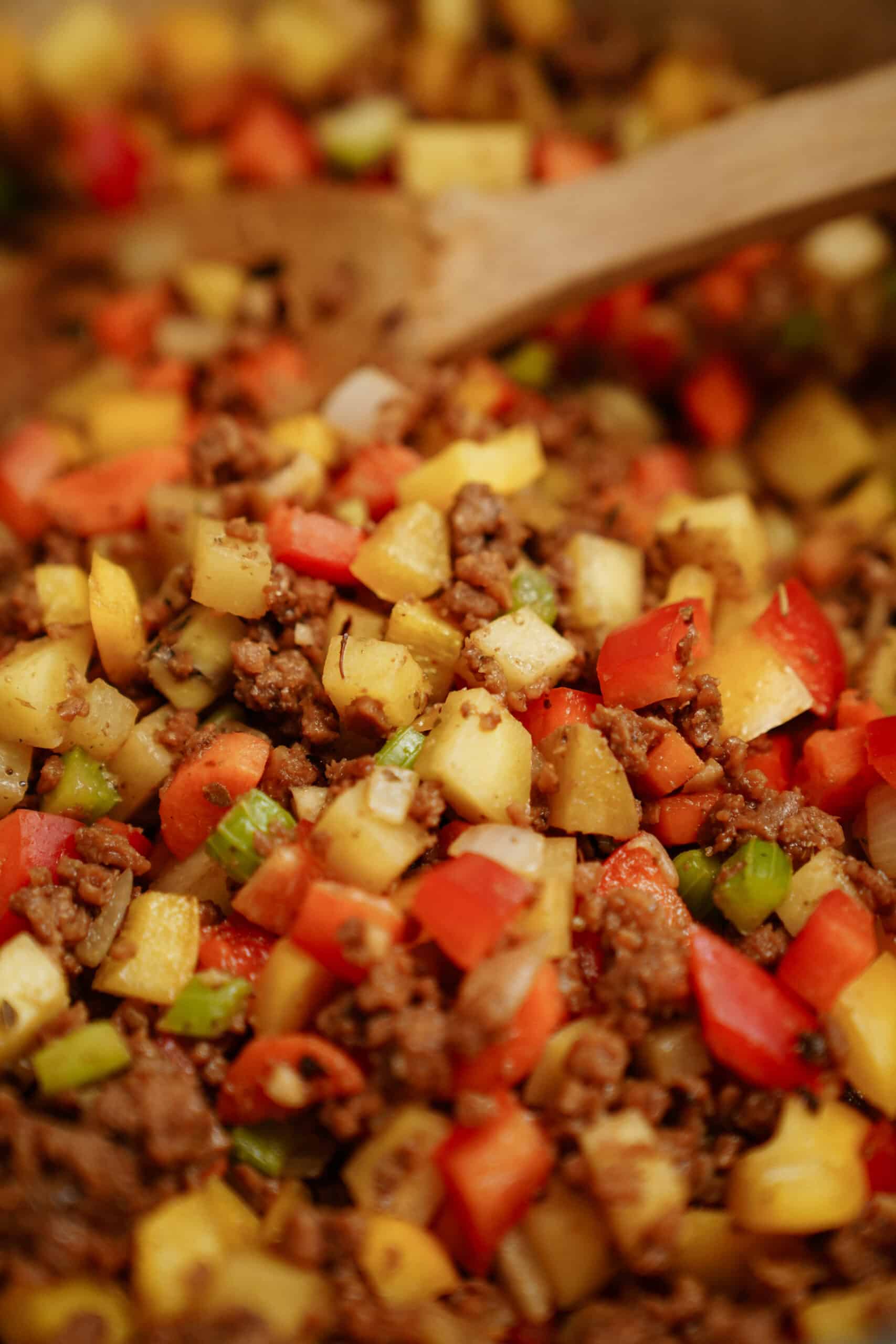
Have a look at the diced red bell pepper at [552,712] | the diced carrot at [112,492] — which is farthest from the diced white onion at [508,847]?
the diced carrot at [112,492]

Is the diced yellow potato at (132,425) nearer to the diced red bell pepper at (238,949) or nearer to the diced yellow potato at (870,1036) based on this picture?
the diced red bell pepper at (238,949)

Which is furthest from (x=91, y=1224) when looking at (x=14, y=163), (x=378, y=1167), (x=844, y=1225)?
(x=14, y=163)

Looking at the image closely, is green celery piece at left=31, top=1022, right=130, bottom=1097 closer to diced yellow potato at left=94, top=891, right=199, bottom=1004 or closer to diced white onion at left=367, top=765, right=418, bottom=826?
diced yellow potato at left=94, top=891, right=199, bottom=1004

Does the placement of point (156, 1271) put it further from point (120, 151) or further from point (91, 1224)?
point (120, 151)

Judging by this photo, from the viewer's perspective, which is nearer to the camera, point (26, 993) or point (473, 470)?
point (26, 993)

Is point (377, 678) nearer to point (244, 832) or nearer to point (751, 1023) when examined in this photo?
point (244, 832)

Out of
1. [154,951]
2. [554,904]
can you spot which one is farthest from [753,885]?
[154,951]
